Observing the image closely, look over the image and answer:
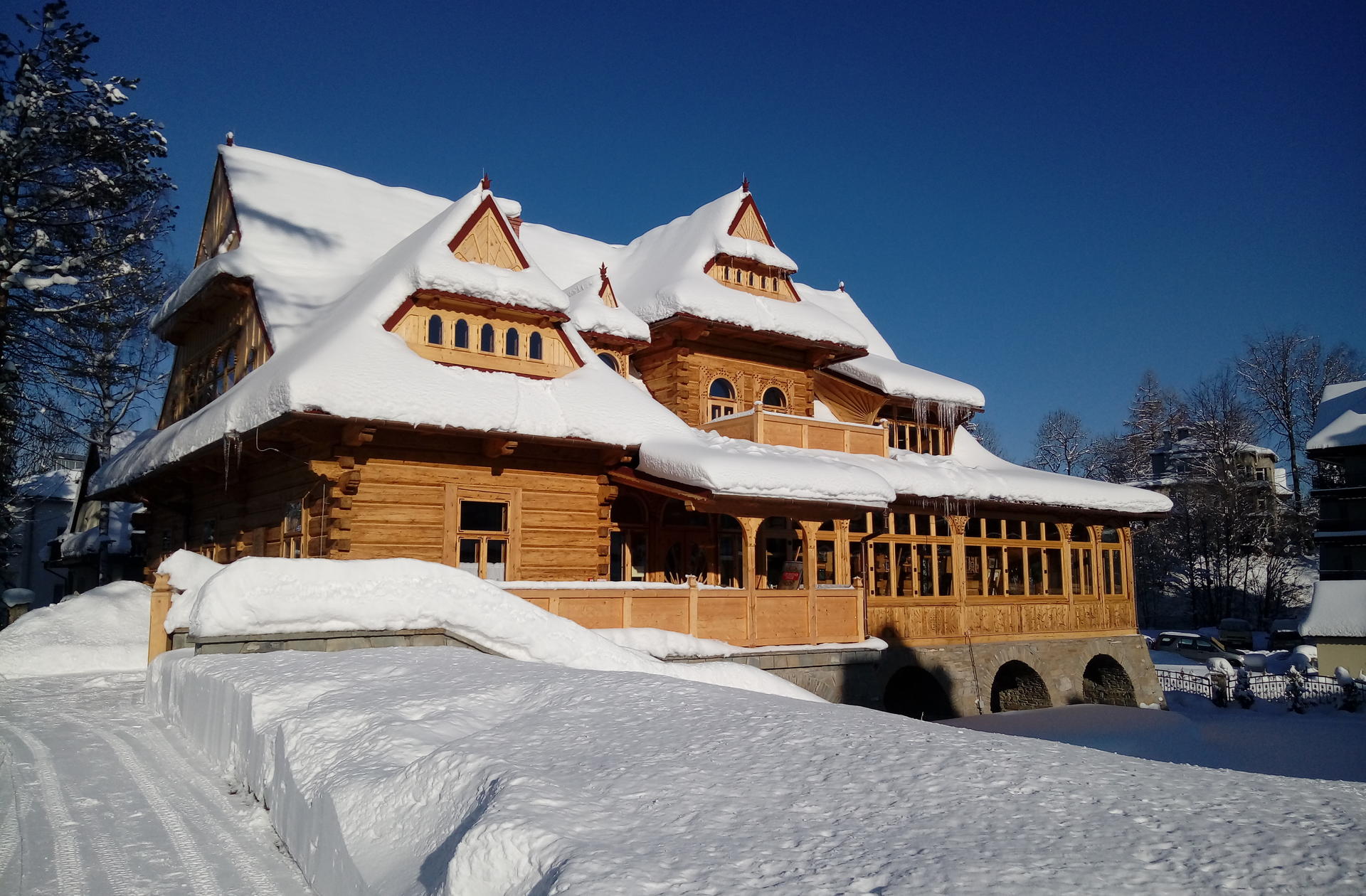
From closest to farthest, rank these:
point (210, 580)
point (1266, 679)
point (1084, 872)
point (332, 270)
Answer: point (1084, 872) < point (210, 580) < point (332, 270) < point (1266, 679)

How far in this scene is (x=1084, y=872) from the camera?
3.30 meters

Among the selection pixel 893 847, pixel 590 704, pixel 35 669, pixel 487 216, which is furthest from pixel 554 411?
pixel 893 847

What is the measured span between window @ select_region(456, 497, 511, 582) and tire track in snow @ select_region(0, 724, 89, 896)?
26.3ft

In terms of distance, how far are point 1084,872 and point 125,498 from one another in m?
26.3

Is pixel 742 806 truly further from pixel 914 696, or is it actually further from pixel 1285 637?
pixel 1285 637

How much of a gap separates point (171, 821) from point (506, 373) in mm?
11345

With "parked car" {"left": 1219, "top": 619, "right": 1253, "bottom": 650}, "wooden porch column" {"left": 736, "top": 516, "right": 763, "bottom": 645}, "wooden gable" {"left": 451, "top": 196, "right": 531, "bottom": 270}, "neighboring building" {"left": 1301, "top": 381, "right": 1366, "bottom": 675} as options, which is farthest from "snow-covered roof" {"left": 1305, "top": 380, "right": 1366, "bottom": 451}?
"wooden gable" {"left": 451, "top": 196, "right": 531, "bottom": 270}

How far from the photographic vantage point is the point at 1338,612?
33875 mm

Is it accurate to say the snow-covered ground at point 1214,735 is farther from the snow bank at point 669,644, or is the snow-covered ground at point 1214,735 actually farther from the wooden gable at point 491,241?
the wooden gable at point 491,241

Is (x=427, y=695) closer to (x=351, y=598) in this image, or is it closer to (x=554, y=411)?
(x=351, y=598)

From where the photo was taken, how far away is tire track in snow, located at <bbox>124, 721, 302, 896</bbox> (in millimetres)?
5906

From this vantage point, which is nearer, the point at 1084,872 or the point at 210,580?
the point at 1084,872

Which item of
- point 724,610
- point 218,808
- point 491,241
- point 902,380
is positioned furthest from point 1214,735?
point 218,808

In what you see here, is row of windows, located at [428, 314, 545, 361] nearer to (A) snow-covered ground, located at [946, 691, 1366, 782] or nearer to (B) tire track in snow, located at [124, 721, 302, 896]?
(B) tire track in snow, located at [124, 721, 302, 896]
